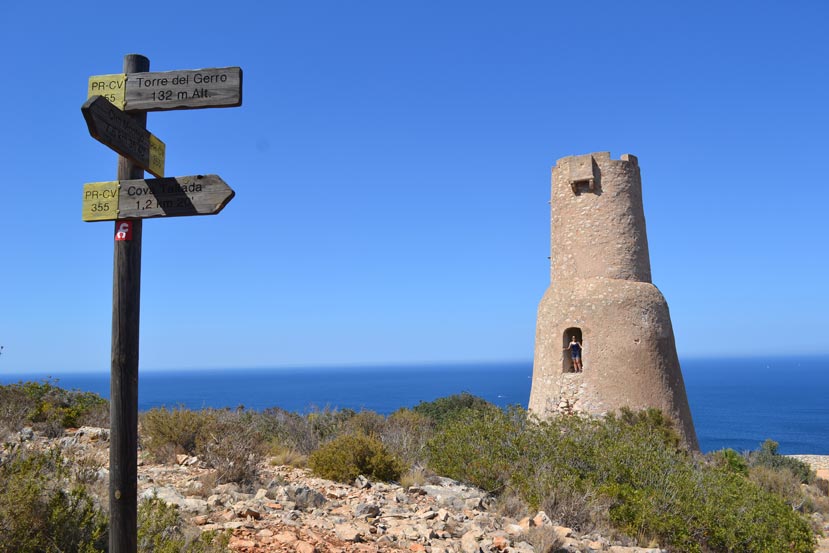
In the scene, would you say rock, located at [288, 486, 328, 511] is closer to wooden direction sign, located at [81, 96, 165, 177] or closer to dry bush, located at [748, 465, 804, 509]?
wooden direction sign, located at [81, 96, 165, 177]

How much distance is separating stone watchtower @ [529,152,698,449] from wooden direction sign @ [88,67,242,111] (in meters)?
11.4

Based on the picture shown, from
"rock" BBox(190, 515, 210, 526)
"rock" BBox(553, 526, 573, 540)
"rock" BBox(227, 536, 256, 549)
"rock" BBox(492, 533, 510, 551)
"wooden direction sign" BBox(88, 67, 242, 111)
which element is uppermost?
"wooden direction sign" BBox(88, 67, 242, 111)

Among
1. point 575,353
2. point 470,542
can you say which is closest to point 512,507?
point 470,542

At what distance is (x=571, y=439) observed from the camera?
9.20 meters

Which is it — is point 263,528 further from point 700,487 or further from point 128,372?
point 700,487

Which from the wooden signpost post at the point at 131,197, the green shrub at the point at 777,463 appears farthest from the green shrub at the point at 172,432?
the green shrub at the point at 777,463

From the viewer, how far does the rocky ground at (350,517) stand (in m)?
5.27

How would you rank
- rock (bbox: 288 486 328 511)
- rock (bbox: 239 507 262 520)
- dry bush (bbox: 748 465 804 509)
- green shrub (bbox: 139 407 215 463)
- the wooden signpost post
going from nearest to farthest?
the wooden signpost post, rock (bbox: 239 507 262 520), rock (bbox: 288 486 328 511), green shrub (bbox: 139 407 215 463), dry bush (bbox: 748 465 804 509)

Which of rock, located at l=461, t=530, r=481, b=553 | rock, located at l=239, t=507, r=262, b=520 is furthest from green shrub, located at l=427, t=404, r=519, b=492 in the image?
rock, located at l=239, t=507, r=262, b=520

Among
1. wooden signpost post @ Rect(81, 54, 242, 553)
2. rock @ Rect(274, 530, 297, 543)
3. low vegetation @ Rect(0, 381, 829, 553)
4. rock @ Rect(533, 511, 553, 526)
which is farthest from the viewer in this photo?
Result: low vegetation @ Rect(0, 381, 829, 553)

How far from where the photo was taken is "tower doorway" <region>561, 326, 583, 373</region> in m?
14.3

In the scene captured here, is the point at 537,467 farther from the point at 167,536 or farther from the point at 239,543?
the point at 167,536

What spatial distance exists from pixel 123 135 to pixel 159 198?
0.41 m

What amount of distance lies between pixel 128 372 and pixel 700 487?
7.65 meters
